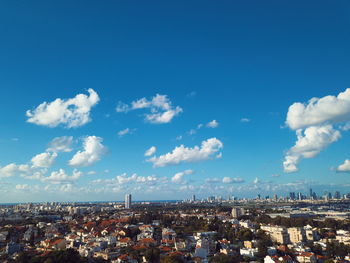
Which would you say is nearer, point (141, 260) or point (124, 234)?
point (141, 260)

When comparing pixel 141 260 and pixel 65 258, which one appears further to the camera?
pixel 141 260

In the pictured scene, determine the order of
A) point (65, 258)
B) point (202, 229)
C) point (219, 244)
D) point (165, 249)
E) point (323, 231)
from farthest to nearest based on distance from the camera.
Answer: point (202, 229) → point (323, 231) → point (219, 244) → point (165, 249) → point (65, 258)

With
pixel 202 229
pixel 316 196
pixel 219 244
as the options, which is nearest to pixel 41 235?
pixel 202 229

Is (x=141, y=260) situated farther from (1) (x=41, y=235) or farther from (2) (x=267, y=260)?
(1) (x=41, y=235)

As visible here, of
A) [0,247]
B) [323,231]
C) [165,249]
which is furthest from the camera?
[323,231]

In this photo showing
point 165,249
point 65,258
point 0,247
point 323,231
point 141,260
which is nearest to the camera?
point 65,258

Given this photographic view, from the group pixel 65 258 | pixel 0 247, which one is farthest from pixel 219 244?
pixel 0 247

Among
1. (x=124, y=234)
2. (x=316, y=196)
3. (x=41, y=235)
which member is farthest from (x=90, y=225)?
(x=316, y=196)

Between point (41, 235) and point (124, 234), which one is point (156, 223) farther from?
point (41, 235)

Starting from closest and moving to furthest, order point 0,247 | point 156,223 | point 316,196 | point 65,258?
point 65,258 < point 0,247 < point 156,223 < point 316,196
